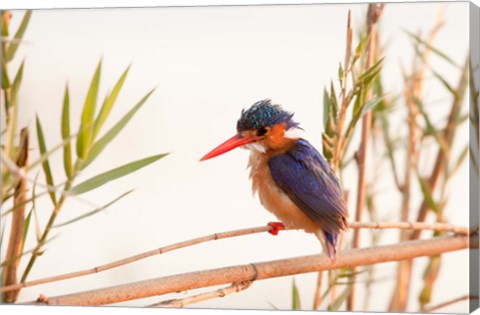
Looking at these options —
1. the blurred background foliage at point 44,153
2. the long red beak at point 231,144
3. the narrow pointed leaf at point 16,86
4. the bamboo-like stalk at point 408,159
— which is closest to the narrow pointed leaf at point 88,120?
the blurred background foliage at point 44,153

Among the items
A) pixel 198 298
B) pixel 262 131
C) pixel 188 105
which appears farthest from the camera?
pixel 188 105

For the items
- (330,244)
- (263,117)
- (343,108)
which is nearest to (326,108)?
(343,108)

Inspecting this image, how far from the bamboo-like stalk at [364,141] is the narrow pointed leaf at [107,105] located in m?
0.83

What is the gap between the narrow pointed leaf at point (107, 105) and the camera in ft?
8.59

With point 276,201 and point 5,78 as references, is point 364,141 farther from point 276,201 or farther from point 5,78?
point 5,78

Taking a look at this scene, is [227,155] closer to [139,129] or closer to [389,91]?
[139,129]

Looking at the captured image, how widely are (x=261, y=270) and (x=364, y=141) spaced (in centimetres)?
56

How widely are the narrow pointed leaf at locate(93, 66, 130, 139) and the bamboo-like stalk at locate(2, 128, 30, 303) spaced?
0.71 ft

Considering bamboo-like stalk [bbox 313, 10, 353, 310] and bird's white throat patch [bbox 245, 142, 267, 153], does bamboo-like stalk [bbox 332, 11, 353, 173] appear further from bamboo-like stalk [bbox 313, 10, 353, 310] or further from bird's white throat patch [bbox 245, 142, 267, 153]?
bird's white throat patch [bbox 245, 142, 267, 153]

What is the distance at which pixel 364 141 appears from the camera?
8.94ft

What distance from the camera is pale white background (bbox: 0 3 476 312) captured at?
2.77 metres

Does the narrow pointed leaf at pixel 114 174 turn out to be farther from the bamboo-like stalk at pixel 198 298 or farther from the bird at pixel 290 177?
the bamboo-like stalk at pixel 198 298

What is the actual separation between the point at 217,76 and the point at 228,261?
0.64m

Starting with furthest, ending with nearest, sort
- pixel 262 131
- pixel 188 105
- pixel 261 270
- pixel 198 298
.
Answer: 1. pixel 188 105
2. pixel 262 131
3. pixel 261 270
4. pixel 198 298
